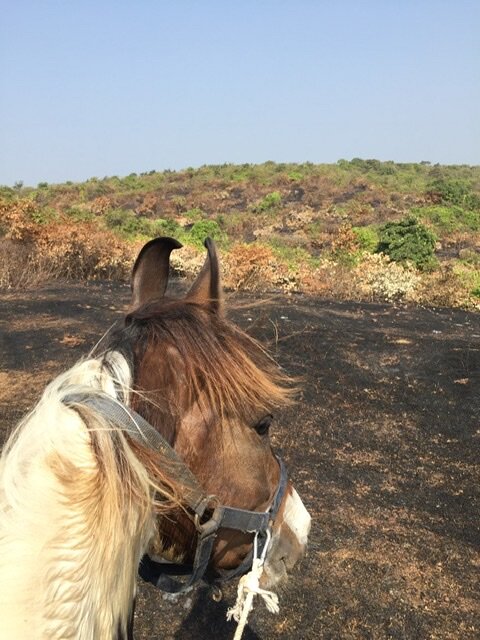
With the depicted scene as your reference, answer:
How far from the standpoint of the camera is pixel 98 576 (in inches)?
41.1

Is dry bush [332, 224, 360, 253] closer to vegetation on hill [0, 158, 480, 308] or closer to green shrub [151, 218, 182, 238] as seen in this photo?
vegetation on hill [0, 158, 480, 308]

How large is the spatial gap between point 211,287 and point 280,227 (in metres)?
25.3

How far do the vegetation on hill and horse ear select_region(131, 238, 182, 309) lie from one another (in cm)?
1087

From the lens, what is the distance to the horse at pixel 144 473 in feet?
3.28

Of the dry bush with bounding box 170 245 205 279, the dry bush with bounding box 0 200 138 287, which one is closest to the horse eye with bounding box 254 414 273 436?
the dry bush with bounding box 0 200 138 287

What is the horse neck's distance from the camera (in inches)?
38.5

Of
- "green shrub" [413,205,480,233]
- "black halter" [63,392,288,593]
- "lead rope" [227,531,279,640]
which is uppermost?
"green shrub" [413,205,480,233]

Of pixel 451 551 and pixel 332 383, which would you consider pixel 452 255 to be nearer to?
pixel 332 383

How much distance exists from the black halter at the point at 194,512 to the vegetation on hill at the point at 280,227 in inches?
428

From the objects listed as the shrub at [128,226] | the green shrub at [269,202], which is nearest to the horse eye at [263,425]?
the shrub at [128,226]

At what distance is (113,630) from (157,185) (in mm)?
39533

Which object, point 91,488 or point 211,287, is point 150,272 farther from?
point 91,488

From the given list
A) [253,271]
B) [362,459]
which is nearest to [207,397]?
[362,459]

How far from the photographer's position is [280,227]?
1038 inches
